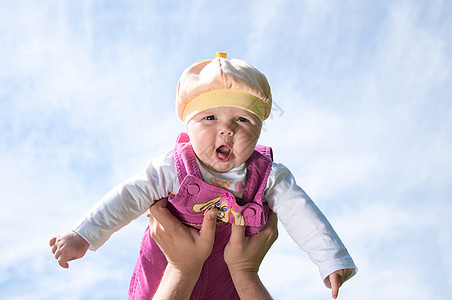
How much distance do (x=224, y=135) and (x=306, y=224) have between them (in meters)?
0.49

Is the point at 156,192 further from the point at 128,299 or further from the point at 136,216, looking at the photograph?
the point at 128,299

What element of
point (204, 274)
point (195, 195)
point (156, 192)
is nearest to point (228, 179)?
point (195, 195)

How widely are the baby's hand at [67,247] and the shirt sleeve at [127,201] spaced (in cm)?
2

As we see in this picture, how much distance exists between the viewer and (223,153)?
80.0 inches

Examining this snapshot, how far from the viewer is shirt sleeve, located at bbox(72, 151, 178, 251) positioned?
2.00 m

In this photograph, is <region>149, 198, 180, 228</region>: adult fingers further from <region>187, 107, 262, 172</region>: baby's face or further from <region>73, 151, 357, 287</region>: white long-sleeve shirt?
<region>187, 107, 262, 172</region>: baby's face

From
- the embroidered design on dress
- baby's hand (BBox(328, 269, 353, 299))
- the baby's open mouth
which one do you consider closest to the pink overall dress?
the embroidered design on dress

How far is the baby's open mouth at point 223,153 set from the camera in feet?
6.61

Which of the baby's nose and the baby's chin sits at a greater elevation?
the baby's nose

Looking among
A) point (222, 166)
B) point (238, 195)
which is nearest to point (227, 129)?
point (222, 166)

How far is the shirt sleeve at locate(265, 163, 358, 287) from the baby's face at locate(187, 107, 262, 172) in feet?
0.66

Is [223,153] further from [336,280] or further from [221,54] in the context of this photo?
[336,280]

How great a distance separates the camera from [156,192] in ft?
6.89

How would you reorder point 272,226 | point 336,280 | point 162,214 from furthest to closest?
point 272,226 < point 162,214 < point 336,280
